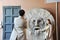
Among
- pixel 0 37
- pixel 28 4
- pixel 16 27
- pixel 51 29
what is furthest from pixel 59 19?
pixel 0 37

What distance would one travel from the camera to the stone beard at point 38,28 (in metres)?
4.48

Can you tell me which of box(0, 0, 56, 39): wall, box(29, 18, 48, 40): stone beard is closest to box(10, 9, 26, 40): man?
box(29, 18, 48, 40): stone beard

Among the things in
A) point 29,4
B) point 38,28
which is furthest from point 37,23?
point 29,4

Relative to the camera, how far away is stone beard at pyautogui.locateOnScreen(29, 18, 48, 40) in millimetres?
4484

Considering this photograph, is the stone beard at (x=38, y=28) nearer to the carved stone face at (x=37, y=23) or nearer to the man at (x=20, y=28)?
the carved stone face at (x=37, y=23)

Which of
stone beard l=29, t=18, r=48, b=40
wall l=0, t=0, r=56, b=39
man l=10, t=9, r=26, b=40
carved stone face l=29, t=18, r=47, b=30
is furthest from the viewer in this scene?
wall l=0, t=0, r=56, b=39

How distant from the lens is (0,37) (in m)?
5.49

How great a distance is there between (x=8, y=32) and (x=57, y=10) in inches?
66.4

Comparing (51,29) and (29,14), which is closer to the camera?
(51,29)

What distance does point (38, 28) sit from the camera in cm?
467

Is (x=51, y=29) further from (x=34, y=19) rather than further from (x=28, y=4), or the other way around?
(x=28, y=4)

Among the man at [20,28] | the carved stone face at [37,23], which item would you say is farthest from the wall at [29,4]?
the man at [20,28]

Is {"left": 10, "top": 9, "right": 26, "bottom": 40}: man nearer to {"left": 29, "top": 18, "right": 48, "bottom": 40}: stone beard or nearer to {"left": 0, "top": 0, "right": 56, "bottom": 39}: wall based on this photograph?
{"left": 29, "top": 18, "right": 48, "bottom": 40}: stone beard

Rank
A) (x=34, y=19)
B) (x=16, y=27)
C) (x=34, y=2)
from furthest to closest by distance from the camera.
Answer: (x=34, y=2)
(x=34, y=19)
(x=16, y=27)
